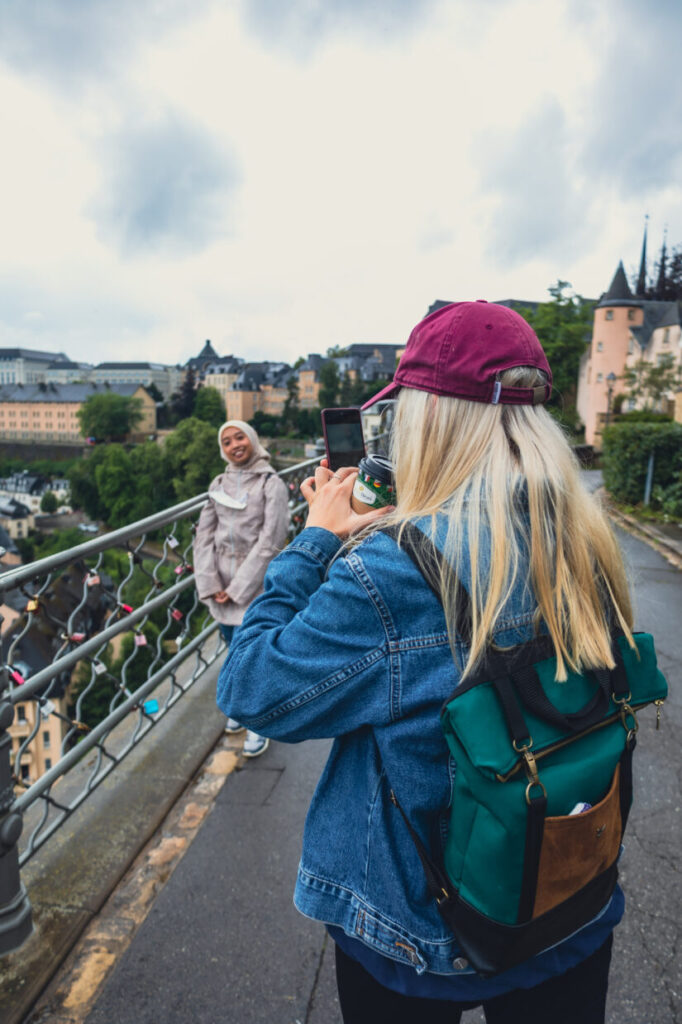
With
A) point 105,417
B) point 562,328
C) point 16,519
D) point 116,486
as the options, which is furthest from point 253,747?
point 105,417

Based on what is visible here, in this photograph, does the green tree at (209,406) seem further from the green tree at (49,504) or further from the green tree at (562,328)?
the green tree at (562,328)

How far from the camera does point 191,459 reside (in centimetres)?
5438

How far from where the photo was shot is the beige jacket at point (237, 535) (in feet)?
12.2

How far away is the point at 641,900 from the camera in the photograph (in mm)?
2422

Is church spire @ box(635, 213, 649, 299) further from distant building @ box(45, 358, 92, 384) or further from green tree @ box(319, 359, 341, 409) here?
distant building @ box(45, 358, 92, 384)

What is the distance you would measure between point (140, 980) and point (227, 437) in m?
2.74

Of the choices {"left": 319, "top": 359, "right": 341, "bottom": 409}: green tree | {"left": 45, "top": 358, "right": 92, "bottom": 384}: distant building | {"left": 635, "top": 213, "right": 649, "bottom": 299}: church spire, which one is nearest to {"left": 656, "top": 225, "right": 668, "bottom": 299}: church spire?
{"left": 635, "top": 213, "right": 649, "bottom": 299}: church spire

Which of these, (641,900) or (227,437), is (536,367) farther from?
(227,437)

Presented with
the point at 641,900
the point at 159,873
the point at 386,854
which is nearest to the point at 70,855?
the point at 159,873

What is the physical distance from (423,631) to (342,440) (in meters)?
0.60

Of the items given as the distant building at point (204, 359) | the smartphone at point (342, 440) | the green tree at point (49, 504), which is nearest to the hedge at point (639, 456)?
the smartphone at point (342, 440)

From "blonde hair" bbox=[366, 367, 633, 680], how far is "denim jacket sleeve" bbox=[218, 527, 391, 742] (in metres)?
0.13

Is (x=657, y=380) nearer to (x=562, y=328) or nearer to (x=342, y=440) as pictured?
(x=562, y=328)

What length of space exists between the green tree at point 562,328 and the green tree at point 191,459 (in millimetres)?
26074
